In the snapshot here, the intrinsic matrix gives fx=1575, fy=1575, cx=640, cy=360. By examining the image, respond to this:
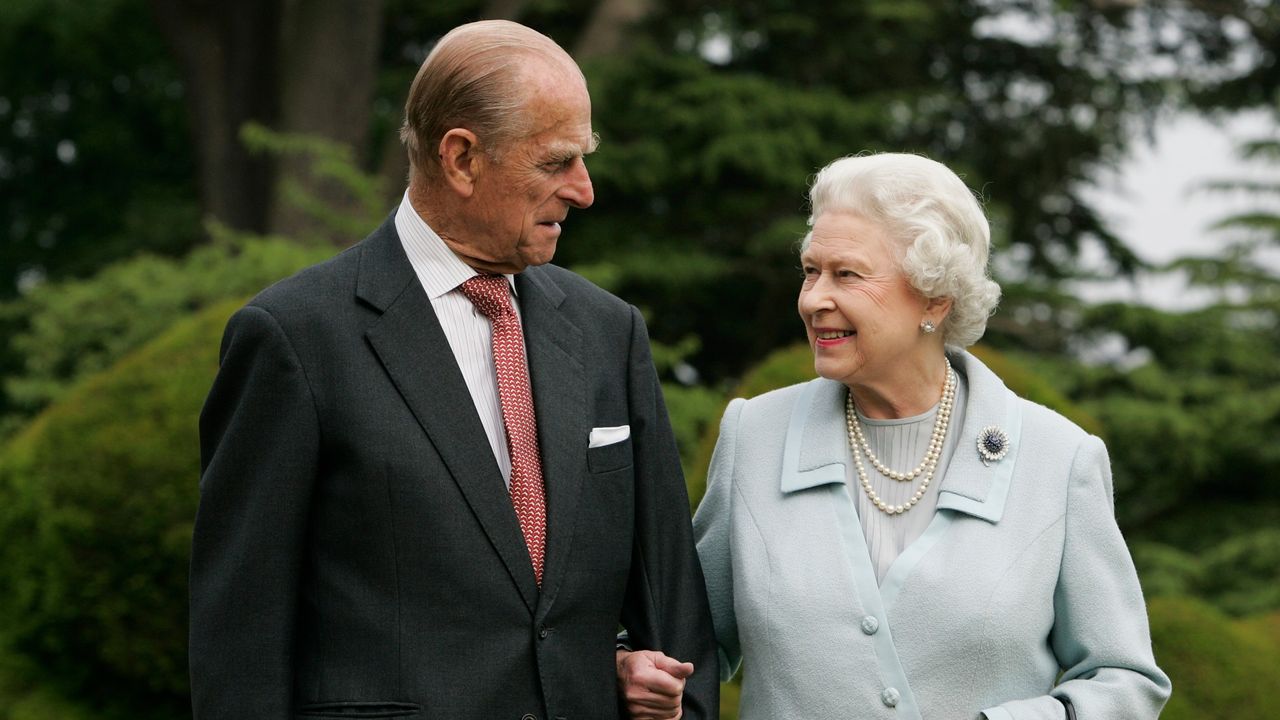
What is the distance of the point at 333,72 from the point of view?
11133mm

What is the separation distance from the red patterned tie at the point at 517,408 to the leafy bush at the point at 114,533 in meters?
3.19

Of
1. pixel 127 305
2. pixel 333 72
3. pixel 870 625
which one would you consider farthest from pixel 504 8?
pixel 870 625

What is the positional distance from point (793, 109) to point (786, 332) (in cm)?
166

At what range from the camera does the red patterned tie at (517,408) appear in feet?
9.29

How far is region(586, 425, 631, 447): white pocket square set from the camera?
2.93m

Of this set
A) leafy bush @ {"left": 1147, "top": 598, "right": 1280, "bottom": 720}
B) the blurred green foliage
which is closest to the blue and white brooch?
leafy bush @ {"left": 1147, "top": 598, "right": 1280, "bottom": 720}

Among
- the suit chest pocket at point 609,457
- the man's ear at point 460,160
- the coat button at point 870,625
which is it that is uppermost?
the man's ear at point 460,160

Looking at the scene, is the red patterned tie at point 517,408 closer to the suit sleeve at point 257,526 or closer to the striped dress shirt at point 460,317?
the striped dress shirt at point 460,317

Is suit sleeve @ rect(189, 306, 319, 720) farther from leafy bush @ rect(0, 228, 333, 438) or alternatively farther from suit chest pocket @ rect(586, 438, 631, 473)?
leafy bush @ rect(0, 228, 333, 438)

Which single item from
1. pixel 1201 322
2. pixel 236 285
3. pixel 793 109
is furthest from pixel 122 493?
pixel 1201 322

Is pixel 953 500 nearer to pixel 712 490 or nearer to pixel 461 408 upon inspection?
pixel 712 490

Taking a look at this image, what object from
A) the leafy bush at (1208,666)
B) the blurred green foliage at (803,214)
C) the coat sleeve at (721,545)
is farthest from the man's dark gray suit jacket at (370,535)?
the blurred green foliage at (803,214)

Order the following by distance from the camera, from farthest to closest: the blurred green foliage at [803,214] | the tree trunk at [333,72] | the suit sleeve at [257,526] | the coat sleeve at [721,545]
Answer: the tree trunk at [333,72], the blurred green foliage at [803,214], the coat sleeve at [721,545], the suit sleeve at [257,526]

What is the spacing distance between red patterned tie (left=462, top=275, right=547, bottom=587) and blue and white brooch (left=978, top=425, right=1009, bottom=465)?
875 millimetres
